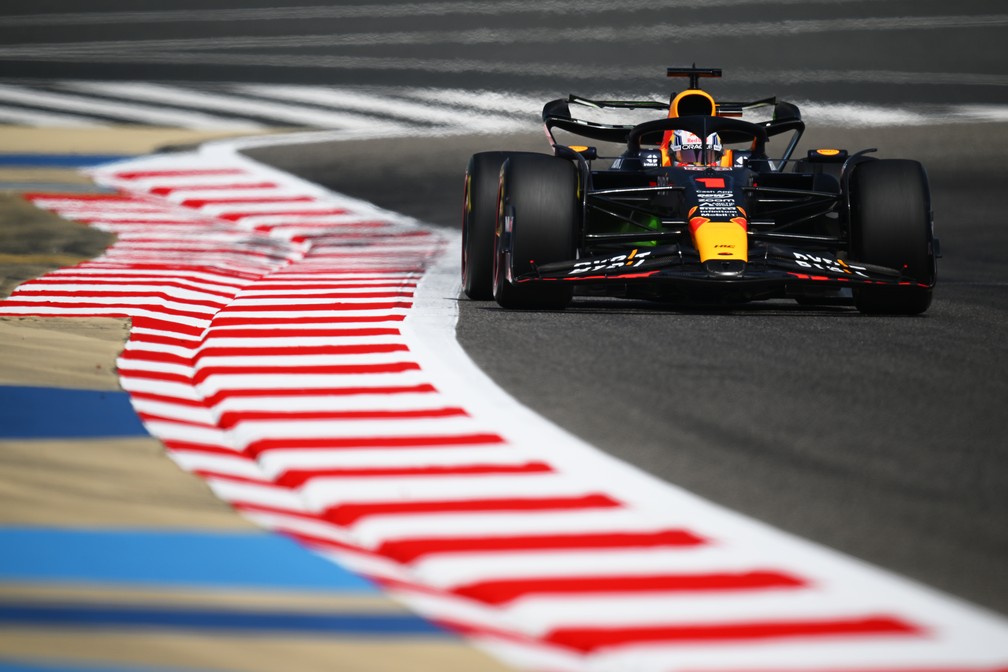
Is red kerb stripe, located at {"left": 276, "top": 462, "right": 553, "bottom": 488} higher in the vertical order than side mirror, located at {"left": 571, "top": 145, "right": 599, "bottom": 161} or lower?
lower

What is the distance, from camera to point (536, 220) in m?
7.77

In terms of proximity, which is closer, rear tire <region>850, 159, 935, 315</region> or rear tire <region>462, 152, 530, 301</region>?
rear tire <region>850, 159, 935, 315</region>

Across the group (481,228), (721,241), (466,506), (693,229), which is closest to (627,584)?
(466,506)

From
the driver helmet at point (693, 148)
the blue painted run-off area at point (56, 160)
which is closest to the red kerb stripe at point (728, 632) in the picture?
the driver helmet at point (693, 148)

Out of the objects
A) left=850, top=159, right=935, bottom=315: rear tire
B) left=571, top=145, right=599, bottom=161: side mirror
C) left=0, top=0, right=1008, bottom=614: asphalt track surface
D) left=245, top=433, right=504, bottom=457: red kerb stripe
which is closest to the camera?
left=0, top=0, right=1008, bottom=614: asphalt track surface

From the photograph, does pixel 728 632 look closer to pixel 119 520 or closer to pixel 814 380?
pixel 119 520

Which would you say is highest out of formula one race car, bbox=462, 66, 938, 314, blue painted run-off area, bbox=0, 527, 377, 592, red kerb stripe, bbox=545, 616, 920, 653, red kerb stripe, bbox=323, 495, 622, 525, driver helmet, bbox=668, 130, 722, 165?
driver helmet, bbox=668, 130, 722, 165

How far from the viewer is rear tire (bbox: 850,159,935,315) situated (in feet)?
25.9

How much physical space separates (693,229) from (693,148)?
47.4 inches

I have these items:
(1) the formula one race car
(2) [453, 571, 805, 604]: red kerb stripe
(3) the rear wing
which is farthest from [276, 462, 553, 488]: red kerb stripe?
(3) the rear wing

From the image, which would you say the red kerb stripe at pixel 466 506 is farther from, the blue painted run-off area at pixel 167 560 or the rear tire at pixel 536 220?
the rear tire at pixel 536 220

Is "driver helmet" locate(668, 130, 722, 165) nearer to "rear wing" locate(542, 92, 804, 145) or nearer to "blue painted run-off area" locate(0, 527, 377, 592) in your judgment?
"rear wing" locate(542, 92, 804, 145)

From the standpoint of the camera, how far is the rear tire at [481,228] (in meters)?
8.41

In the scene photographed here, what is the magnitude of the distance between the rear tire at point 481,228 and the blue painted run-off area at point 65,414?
9.71ft
